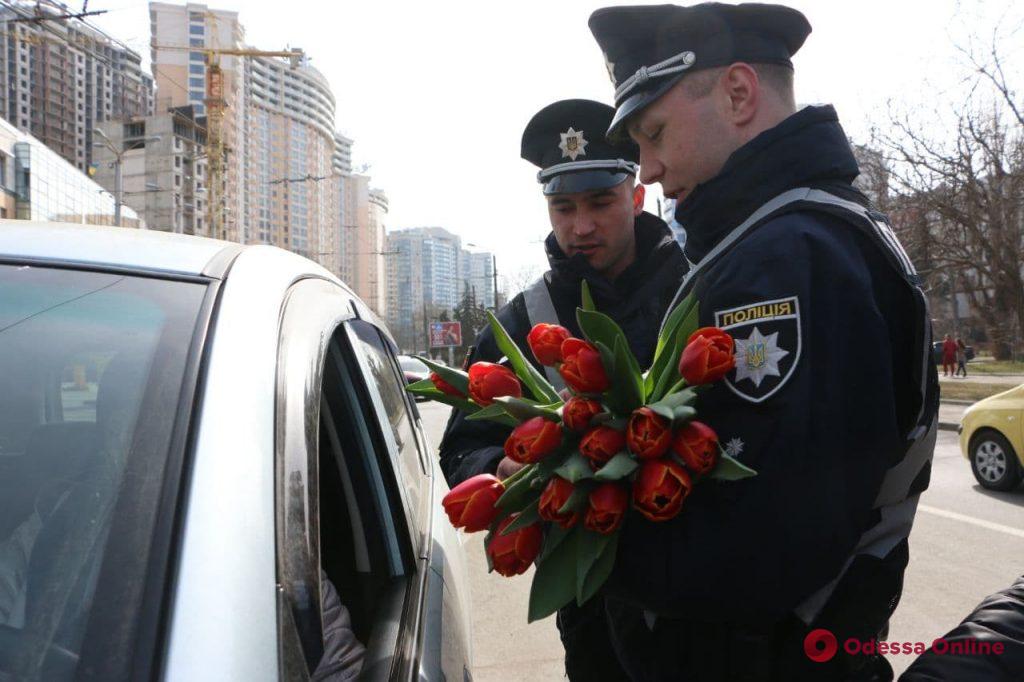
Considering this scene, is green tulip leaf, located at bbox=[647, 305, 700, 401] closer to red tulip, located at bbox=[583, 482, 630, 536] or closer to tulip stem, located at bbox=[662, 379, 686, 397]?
tulip stem, located at bbox=[662, 379, 686, 397]

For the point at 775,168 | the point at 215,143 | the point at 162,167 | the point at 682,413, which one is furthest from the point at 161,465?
the point at 215,143

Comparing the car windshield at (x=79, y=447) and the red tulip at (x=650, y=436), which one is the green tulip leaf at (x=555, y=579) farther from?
the car windshield at (x=79, y=447)

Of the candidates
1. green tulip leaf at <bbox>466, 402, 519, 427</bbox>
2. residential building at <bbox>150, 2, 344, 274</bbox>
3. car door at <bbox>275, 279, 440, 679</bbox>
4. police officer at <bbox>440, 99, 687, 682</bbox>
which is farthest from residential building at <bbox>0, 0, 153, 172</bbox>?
green tulip leaf at <bbox>466, 402, 519, 427</bbox>

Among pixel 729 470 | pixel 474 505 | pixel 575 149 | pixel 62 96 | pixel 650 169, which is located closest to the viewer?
pixel 729 470

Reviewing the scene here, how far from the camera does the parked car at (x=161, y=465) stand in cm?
84

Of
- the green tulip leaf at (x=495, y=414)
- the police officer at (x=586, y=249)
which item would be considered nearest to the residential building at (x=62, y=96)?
the police officer at (x=586, y=249)

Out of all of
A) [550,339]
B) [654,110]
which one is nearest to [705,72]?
[654,110]

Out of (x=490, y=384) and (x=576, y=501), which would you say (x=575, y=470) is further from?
(x=490, y=384)

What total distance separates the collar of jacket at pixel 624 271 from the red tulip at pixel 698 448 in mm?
1358

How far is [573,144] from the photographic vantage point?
2.77 meters

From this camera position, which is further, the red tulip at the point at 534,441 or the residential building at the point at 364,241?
the residential building at the point at 364,241

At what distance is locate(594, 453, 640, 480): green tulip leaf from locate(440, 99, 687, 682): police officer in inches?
42.2

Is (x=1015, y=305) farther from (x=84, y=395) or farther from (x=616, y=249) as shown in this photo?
(x=84, y=395)

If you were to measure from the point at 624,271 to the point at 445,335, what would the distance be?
A: 40.9 m
